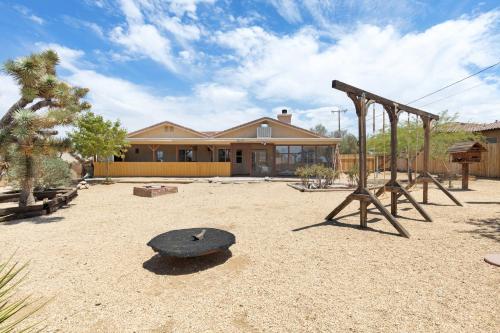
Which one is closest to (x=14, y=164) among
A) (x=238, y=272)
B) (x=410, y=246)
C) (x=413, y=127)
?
(x=238, y=272)

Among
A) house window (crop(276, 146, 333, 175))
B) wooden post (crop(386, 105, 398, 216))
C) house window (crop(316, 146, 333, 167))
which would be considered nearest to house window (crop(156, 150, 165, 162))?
house window (crop(276, 146, 333, 175))

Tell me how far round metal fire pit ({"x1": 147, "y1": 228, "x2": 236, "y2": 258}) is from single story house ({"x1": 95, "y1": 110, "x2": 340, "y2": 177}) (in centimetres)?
1724

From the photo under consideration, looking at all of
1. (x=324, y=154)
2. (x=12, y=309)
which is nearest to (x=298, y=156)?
(x=324, y=154)

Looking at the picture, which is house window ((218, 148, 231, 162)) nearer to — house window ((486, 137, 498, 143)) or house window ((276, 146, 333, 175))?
house window ((276, 146, 333, 175))

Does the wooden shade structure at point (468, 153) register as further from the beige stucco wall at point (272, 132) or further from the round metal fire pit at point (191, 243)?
the round metal fire pit at point (191, 243)

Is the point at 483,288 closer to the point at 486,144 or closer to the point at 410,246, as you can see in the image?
the point at 410,246

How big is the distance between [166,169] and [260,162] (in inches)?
316

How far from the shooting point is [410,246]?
5.48 meters

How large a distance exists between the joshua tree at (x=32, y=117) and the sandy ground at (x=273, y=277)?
7.66 feet

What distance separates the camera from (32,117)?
8.12 metres

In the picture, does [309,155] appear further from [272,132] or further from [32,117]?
[32,117]

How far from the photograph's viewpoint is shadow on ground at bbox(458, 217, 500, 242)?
615 cm

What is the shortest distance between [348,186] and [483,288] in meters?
12.1

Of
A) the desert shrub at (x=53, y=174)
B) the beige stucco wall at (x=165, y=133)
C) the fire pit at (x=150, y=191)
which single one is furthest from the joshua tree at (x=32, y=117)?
the beige stucco wall at (x=165, y=133)
